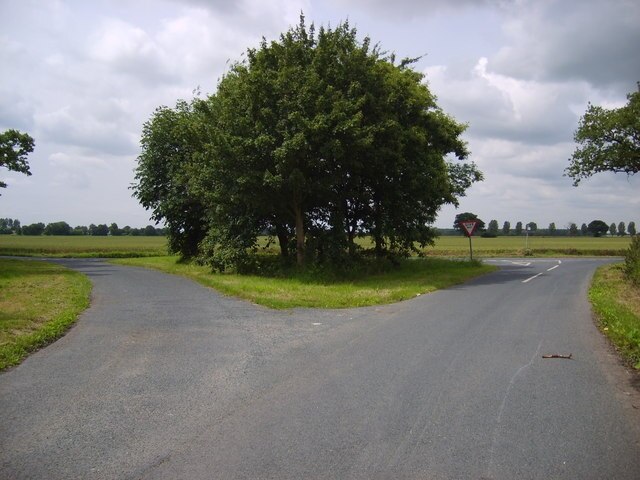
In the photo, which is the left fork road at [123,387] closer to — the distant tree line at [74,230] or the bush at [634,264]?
the bush at [634,264]

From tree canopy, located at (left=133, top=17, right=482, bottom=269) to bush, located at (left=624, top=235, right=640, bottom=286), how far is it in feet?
27.7

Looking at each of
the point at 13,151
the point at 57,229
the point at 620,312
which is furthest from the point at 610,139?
the point at 57,229

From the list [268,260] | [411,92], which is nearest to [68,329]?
[268,260]

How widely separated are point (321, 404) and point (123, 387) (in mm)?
2504

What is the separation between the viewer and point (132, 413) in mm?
5465

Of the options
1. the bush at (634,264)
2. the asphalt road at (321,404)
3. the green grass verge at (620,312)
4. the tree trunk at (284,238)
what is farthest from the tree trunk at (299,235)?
the bush at (634,264)

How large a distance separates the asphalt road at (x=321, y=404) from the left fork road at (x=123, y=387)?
0.02m

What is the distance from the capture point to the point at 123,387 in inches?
251

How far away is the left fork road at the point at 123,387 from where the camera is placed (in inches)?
177

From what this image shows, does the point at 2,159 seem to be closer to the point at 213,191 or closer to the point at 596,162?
the point at 213,191

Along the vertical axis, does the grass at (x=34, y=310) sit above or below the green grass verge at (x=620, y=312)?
above

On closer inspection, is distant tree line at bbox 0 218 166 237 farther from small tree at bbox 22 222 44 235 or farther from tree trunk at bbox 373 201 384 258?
tree trunk at bbox 373 201 384 258

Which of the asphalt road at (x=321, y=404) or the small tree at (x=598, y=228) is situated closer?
the asphalt road at (x=321, y=404)

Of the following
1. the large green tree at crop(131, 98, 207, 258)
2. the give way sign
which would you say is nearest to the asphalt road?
the give way sign
